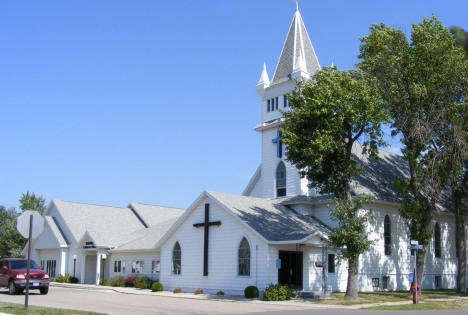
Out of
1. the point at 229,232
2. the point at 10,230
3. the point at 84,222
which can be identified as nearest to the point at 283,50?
Result: the point at 229,232

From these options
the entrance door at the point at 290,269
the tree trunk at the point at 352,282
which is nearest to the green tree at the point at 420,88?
the tree trunk at the point at 352,282

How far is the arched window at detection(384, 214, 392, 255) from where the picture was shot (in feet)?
121

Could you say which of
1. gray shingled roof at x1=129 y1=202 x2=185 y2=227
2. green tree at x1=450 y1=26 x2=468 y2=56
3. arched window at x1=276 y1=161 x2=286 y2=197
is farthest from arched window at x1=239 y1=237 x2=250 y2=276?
gray shingled roof at x1=129 y1=202 x2=185 y2=227

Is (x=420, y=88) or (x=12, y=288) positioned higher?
(x=420, y=88)

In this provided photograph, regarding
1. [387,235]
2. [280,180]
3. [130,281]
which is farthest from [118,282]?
[387,235]

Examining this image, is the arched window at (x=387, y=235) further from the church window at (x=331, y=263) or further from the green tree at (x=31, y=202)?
the green tree at (x=31, y=202)

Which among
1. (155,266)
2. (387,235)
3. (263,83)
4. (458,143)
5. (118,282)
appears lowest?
(118,282)

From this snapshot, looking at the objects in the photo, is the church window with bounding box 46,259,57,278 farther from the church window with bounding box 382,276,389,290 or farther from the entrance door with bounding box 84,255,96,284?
the church window with bounding box 382,276,389,290

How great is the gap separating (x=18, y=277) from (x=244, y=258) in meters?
12.9

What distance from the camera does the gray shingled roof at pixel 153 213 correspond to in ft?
176

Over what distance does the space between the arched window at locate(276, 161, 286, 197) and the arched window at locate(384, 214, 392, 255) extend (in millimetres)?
7839

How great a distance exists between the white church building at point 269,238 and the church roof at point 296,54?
0.38ft

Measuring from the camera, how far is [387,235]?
121 feet

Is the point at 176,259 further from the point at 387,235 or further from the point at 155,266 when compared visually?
the point at 387,235
